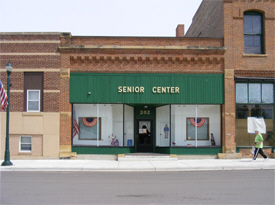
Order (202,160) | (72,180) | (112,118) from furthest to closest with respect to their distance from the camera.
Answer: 1. (112,118)
2. (202,160)
3. (72,180)

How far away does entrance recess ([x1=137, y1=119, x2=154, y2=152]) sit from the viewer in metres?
18.5

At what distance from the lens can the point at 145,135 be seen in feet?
60.8

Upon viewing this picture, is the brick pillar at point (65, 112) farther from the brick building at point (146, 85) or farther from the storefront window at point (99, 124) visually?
the storefront window at point (99, 124)

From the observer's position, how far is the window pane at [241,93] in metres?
17.5

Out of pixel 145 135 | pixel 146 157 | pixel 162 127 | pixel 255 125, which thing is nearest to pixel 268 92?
pixel 255 125

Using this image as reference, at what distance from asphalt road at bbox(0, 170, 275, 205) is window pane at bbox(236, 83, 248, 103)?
621cm

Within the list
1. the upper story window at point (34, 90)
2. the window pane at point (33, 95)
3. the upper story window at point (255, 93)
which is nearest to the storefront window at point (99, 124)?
the upper story window at point (34, 90)

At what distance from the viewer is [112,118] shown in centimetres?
1794

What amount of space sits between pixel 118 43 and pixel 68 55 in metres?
3.23

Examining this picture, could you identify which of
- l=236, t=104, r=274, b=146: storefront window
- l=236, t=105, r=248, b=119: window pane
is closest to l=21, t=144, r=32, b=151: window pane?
l=236, t=104, r=274, b=146: storefront window

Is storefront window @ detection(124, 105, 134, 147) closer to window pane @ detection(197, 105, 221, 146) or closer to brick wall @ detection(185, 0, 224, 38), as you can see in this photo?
window pane @ detection(197, 105, 221, 146)

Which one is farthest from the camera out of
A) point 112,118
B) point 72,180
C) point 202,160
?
point 112,118

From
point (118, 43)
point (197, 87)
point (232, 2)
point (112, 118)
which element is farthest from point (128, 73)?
point (232, 2)

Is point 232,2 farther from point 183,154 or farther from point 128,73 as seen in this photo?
point 183,154
